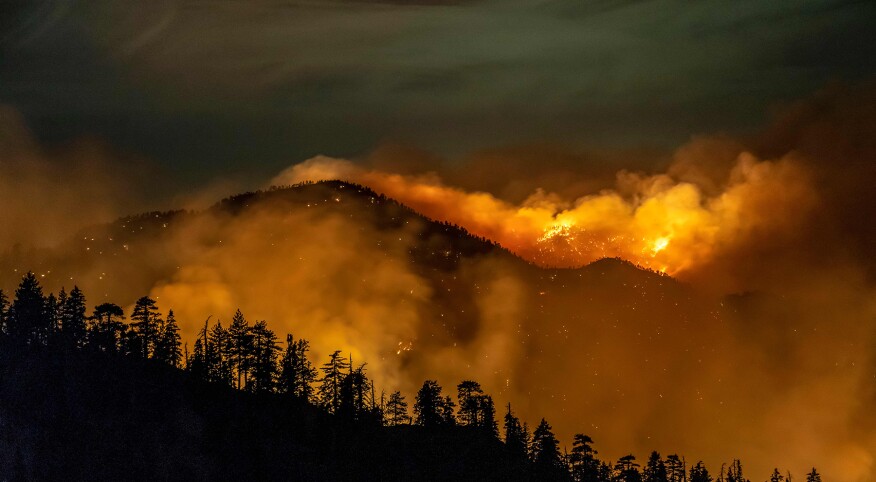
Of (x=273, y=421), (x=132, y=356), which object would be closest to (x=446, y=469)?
(x=273, y=421)

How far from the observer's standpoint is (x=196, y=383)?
19475 cm

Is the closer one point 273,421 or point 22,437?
point 22,437

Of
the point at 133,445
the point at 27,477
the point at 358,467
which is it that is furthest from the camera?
the point at 358,467

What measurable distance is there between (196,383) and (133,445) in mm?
26549

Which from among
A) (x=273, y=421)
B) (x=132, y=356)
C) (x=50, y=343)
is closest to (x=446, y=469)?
(x=273, y=421)

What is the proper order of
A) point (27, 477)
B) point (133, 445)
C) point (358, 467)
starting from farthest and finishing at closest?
1. point (358, 467)
2. point (133, 445)
3. point (27, 477)

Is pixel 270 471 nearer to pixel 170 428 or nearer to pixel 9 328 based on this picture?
pixel 170 428

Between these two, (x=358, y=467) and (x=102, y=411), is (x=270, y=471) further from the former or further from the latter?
(x=102, y=411)

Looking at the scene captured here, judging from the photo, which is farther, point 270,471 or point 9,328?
point 9,328

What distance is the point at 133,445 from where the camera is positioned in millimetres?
169250

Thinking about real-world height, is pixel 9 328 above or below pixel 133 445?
above

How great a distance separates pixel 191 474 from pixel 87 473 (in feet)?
58.2

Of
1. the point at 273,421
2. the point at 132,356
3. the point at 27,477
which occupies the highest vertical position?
the point at 132,356

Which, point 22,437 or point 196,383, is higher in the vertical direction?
point 196,383
